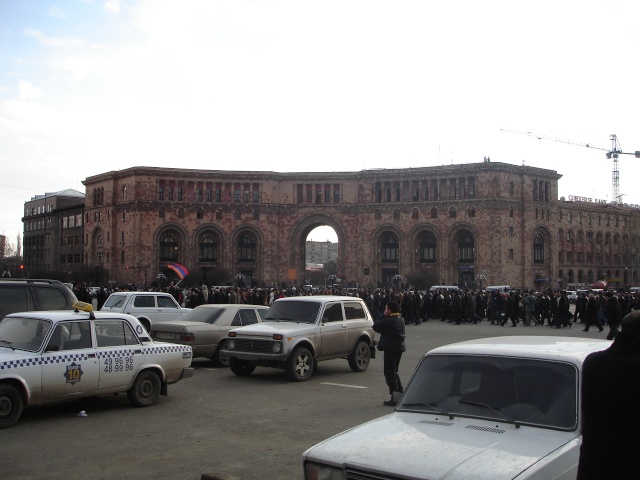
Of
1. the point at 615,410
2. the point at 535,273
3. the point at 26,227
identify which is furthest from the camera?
the point at 26,227

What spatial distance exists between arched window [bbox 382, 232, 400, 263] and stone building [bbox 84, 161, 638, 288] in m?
0.12

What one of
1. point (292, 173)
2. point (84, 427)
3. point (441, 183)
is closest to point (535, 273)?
point (441, 183)

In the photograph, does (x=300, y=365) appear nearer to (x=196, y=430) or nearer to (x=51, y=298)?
(x=196, y=430)

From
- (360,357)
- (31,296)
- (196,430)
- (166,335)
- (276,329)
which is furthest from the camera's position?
(166,335)

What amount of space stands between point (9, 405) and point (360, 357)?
7.93 meters

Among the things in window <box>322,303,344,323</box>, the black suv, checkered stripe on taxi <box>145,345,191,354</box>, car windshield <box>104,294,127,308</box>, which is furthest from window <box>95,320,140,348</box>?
car windshield <box>104,294,127,308</box>

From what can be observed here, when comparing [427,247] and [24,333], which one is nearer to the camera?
[24,333]

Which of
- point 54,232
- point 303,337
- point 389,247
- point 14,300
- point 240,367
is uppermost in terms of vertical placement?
point 54,232

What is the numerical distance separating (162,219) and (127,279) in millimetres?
7405

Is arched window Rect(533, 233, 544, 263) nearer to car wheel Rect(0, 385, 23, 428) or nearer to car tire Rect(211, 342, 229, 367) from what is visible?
car tire Rect(211, 342, 229, 367)

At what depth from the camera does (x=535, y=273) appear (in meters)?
67.1

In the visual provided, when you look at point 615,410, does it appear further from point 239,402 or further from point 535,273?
point 535,273

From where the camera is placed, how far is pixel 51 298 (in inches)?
543

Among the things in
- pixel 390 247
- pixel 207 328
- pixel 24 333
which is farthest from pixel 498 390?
pixel 390 247
